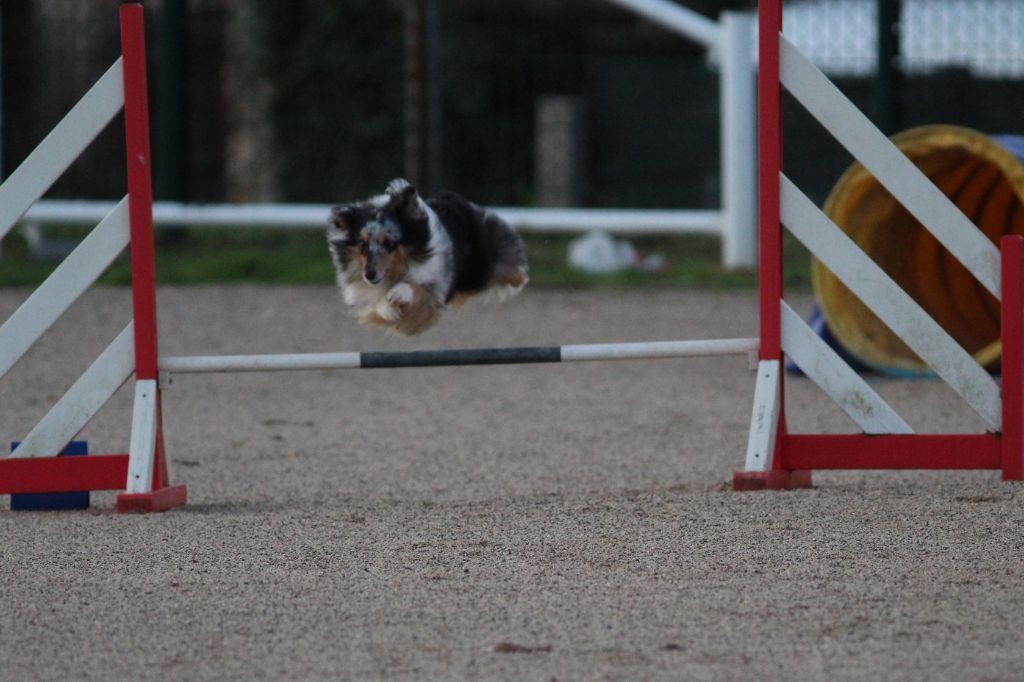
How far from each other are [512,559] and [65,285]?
1929mm

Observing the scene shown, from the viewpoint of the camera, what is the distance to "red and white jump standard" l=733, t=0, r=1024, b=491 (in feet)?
16.6

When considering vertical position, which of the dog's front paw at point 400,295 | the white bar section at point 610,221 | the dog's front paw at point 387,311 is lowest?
the white bar section at point 610,221

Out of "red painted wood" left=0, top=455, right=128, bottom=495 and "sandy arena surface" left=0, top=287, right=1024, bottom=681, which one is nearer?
"sandy arena surface" left=0, top=287, right=1024, bottom=681

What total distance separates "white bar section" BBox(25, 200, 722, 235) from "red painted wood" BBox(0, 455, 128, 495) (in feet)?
25.8

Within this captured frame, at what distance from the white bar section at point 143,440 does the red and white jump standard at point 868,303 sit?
1885mm

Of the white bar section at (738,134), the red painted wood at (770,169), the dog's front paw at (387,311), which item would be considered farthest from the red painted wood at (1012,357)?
the white bar section at (738,134)

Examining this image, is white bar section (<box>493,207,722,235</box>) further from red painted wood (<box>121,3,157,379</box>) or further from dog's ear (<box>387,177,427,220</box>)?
red painted wood (<box>121,3,157,379</box>)

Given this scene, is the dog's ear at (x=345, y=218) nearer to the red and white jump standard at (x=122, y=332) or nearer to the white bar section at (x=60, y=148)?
the red and white jump standard at (x=122, y=332)

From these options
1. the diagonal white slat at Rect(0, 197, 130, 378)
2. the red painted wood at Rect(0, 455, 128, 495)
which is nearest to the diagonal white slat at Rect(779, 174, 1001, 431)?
the diagonal white slat at Rect(0, 197, 130, 378)

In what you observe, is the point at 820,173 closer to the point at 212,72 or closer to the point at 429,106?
the point at 429,106

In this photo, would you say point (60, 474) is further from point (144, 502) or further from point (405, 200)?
point (405, 200)

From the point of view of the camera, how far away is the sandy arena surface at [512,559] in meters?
3.39

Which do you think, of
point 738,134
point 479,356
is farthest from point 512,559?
point 738,134

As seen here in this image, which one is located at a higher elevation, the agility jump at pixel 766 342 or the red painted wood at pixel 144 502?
the agility jump at pixel 766 342
